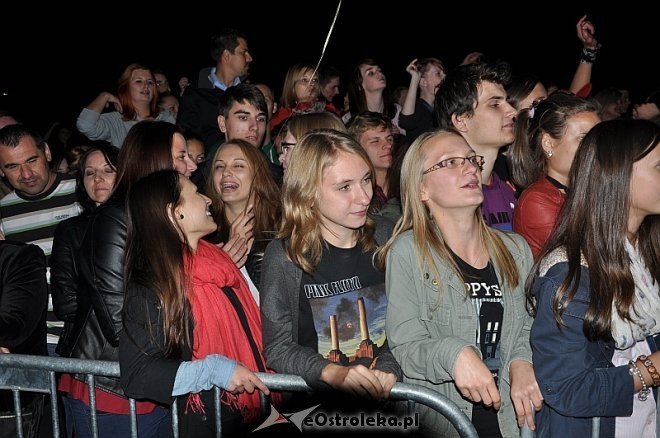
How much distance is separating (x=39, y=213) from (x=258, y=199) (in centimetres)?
153

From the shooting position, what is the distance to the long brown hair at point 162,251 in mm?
2936

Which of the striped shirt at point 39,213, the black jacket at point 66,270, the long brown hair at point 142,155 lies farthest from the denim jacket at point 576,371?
the striped shirt at point 39,213

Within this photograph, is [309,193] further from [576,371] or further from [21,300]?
[21,300]

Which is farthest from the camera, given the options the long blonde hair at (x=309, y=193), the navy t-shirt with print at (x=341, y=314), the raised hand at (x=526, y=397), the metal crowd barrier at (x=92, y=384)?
the long blonde hair at (x=309, y=193)

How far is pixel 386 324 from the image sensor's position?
2.94 m

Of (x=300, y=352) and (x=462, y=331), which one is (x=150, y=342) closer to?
(x=300, y=352)

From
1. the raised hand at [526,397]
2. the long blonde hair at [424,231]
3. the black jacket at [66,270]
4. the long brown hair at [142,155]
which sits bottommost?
the raised hand at [526,397]

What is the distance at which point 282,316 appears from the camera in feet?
9.73

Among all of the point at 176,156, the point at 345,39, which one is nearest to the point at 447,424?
the point at 176,156

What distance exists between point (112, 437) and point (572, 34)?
1040cm

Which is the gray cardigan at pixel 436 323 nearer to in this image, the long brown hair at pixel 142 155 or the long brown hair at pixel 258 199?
the long brown hair at pixel 258 199

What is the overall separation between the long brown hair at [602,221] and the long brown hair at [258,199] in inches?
67.6

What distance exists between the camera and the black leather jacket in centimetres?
326

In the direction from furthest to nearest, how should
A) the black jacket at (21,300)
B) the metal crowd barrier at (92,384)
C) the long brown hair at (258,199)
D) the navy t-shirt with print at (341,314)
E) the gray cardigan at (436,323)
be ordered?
the long brown hair at (258,199) < the black jacket at (21,300) < the navy t-shirt with print at (341,314) < the gray cardigan at (436,323) < the metal crowd barrier at (92,384)
